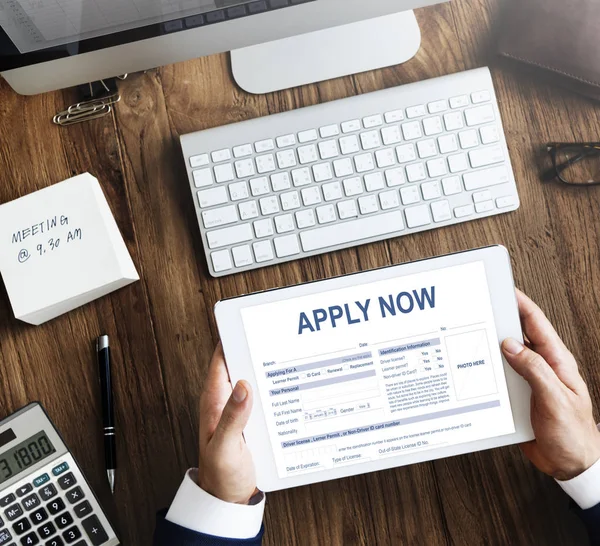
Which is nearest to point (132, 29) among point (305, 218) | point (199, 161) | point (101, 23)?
point (101, 23)

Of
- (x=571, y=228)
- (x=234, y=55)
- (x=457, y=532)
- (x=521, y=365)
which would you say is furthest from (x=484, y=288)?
(x=234, y=55)

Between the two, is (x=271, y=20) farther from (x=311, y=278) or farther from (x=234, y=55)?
(x=311, y=278)

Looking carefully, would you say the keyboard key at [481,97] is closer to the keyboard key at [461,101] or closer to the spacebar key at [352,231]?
the keyboard key at [461,101]

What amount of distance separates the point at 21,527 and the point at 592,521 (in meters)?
0.63

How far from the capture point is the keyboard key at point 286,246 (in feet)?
2.23

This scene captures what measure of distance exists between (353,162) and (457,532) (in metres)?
0.46

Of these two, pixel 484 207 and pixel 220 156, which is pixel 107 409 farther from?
pixel 484 207

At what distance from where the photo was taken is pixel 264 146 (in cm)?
69

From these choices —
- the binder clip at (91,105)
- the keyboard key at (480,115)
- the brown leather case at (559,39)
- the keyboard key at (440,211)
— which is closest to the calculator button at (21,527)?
the binder clip at (91,105)

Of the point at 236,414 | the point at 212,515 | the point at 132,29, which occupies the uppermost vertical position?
the point at 132,29

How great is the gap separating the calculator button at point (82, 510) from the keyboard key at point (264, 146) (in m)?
0.45

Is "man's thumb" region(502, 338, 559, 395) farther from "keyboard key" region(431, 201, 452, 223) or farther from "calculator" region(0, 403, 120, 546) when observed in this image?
"calculator" region(0, 403, 120, 546)

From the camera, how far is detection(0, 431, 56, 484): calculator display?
66 cm

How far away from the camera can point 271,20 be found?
58cm
